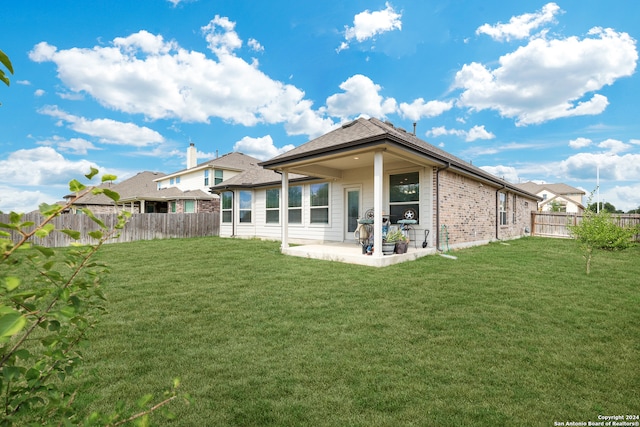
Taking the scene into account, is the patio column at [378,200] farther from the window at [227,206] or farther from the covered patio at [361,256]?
the window at [227,206]

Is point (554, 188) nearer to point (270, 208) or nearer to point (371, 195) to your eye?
point (371, 195)

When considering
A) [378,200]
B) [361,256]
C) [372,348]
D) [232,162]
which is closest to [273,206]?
[361,256]

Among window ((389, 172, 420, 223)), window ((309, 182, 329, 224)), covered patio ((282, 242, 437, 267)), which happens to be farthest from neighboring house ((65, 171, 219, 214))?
window ((389, 172, 420, 223))

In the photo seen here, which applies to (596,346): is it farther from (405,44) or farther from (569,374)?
(405,44)

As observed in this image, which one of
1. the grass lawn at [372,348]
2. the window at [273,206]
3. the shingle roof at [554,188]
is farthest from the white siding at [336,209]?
the shingle roof at [554,188]

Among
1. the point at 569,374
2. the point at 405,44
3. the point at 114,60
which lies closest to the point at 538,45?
the point at 405,44

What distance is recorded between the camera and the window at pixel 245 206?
50.5 feet

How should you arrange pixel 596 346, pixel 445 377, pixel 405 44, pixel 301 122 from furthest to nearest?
pixel 301 122
pixel 405 44
pixel 596 346
pixel 445 377

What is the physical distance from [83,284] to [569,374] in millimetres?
3948

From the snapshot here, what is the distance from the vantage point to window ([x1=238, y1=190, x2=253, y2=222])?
1541cm

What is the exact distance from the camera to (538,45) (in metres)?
11.6

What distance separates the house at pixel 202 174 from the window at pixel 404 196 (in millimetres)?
12700

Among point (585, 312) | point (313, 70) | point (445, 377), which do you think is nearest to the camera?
point (445, 377)

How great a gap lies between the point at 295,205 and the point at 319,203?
1.47 metres
